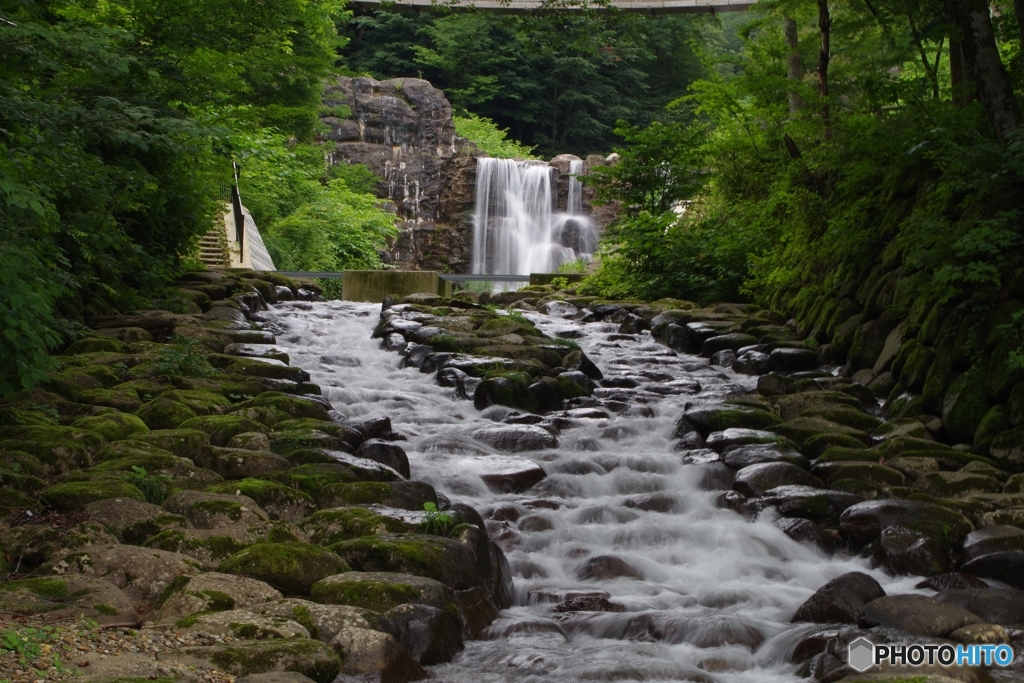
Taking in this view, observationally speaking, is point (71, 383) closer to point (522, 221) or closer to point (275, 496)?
point (275, 496)

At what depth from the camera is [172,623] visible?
3777 mm

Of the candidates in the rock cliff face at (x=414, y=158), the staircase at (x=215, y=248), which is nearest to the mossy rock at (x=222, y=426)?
the staircase at (x=215, y=248)

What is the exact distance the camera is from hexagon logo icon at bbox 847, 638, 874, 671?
4.07 m

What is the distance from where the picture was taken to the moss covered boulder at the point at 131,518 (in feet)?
15.3

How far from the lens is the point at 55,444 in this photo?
5.62 meters

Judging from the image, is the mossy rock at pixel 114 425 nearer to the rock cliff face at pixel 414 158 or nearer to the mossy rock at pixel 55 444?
the mossy rock at pixel 55 444

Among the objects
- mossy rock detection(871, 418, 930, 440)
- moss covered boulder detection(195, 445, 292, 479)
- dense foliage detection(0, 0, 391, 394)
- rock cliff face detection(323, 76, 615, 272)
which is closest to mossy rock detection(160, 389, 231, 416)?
dense foliage detection(0, 0, 391, 394)

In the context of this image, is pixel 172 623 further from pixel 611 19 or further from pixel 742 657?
pixel 611 19

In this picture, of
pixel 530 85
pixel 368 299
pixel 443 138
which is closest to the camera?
pixel 368 299

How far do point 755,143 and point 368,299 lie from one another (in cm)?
775

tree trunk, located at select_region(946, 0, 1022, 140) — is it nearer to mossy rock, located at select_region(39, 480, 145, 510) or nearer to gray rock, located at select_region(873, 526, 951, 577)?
gray rock, located at select_region(873, 526, 951, 577)

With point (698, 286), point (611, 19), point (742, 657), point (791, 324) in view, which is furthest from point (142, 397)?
point (698, 286)

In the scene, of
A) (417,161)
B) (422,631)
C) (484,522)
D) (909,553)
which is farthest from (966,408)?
(417,161)

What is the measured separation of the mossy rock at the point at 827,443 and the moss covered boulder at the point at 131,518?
4.97 metres
